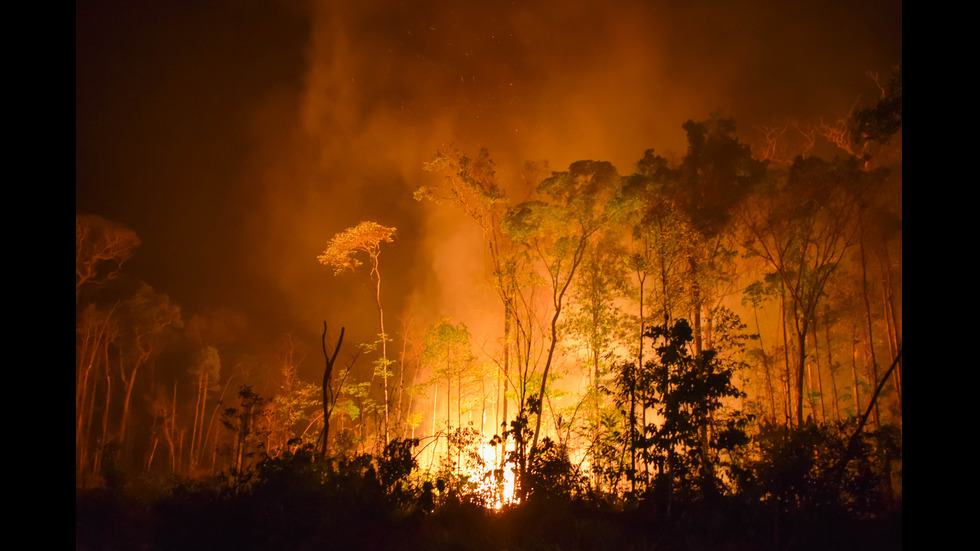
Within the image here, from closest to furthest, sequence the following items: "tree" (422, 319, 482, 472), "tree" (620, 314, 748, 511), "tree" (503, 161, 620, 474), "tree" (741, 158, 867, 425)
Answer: "tree" (620, 314, 748, 511) < "tree" (741, 158, 867, 425) < "tree" (503, 161, 620, 474) < "tree" (422, 319, 482, 472)

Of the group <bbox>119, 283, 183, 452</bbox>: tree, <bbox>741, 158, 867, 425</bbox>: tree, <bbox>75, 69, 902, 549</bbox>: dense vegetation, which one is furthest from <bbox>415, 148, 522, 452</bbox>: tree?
<bbox>119, 283, 183, 452</bbox>: tree

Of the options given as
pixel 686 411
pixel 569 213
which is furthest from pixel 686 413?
pixel 569 213

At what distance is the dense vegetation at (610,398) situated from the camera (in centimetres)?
771

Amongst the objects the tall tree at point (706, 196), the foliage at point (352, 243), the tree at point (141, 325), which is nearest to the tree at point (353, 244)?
the foliage at point (352, 243)

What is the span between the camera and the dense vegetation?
7707 mm

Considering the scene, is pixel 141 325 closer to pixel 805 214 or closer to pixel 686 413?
pixel 686 413

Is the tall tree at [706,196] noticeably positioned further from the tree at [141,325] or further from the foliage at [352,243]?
the tree at [141,325]

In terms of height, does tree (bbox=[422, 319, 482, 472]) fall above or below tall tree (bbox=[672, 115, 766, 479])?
below

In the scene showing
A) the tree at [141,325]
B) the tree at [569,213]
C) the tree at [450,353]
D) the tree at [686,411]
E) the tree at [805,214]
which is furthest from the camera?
the tree at [141,325]

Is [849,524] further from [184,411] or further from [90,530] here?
[184,411]

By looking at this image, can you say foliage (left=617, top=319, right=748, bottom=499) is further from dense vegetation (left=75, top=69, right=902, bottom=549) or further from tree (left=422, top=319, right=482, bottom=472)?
tree (left=422, top=319, right=482, bottom=472)

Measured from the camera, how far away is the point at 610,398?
18.3 m

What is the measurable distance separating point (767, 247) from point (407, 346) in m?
22.4

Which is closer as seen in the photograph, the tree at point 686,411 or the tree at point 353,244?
the tree at point 686,411
